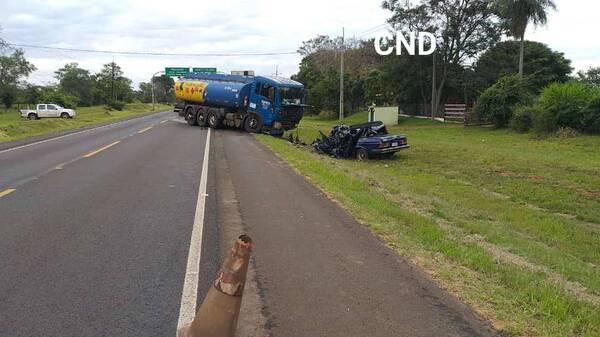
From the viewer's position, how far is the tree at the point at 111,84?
115562mm

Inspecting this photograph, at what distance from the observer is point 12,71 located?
87375 mm

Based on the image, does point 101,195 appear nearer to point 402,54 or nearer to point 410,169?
point 410,169

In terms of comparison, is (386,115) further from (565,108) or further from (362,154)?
(362,154)

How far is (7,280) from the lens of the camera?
527 cm

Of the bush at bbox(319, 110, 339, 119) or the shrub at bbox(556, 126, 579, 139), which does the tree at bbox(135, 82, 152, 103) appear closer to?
the bush at bbox(319, 110, 339, 119)

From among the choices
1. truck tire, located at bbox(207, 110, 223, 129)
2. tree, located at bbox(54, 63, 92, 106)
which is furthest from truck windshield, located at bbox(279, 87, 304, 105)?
tree, located at bbox(54, 63, 92, 106)

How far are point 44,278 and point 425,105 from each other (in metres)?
Result: 54.5

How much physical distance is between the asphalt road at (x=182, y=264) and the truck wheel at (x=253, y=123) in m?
21.2

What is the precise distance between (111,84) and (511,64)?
91.3 metres

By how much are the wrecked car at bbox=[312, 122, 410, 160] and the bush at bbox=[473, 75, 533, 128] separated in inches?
571

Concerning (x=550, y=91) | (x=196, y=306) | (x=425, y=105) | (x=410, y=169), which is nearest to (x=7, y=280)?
(x=196, y=306)

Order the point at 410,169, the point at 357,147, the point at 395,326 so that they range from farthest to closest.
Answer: the point at 357,147
the point at 410,169
the point at 395,326

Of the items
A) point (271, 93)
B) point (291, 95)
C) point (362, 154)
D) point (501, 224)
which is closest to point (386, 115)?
point (291, 95)

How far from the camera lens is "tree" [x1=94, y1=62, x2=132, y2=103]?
379ft
